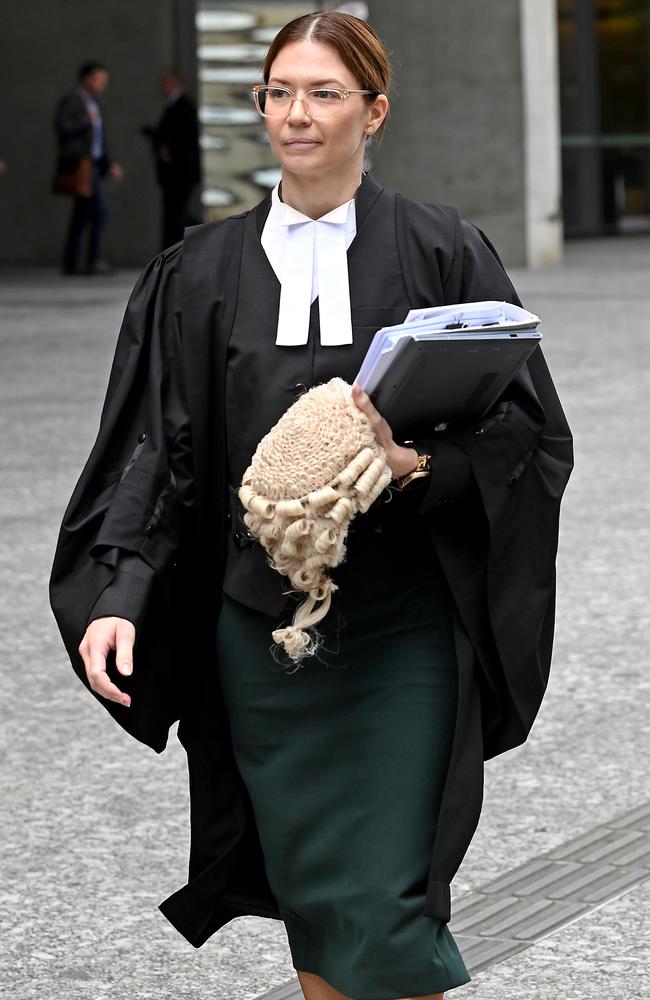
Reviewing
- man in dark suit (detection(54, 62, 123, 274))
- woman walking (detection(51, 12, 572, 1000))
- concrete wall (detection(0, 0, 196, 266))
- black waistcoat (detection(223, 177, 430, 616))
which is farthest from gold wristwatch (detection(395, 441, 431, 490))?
concrete wall (detection(0, 0, 196, 266))

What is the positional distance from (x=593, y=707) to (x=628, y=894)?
1.40 metres

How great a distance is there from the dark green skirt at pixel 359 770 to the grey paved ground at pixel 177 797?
0.83 meters

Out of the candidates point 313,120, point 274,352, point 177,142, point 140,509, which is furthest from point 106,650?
point 177,142

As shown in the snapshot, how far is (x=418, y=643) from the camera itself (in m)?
2.81

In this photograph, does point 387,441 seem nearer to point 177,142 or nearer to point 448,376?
point 448,376

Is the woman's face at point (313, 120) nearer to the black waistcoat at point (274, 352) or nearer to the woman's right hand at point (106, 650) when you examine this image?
the black waistcoat at point (274, 352)

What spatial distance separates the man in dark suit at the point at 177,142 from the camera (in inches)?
779

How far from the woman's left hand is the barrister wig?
0.01m

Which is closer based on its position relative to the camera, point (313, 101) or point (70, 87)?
point (313, 101)

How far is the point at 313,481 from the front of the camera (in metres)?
2.57

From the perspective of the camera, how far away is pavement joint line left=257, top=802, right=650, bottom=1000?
3.77 meters

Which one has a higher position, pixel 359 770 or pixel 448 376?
pixel 448 376

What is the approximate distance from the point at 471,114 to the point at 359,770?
62.9 feet

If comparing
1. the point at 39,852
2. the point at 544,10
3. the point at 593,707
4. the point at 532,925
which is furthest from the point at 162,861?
the point at 544,10
